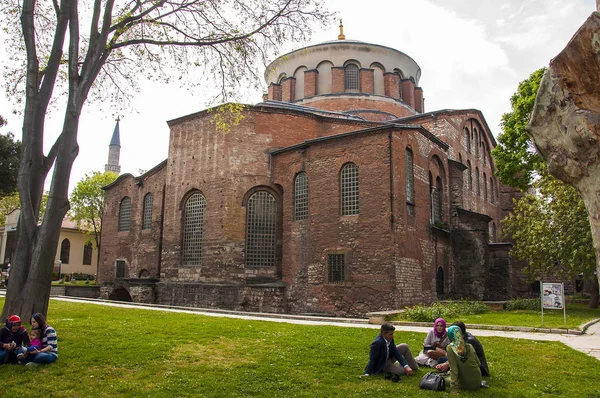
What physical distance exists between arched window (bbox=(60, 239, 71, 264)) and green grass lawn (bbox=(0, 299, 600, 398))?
138ft

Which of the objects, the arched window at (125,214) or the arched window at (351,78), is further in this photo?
the arched window at (351,78)

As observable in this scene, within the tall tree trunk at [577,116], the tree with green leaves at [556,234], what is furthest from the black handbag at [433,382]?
the tree with green leaves at [556,234]

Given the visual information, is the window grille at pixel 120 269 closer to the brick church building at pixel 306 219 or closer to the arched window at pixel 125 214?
the brick church building at pixel 306 219

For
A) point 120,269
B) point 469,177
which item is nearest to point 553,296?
point 469,177

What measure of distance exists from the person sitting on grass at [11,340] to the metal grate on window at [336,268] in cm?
1272

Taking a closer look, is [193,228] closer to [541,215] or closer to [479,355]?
[541,215]

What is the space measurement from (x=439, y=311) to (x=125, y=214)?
68.9ft

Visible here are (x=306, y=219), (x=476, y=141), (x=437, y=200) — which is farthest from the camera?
(x=476, y=141)

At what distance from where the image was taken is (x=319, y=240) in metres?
20.3

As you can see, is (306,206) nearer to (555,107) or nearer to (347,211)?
(347,211)

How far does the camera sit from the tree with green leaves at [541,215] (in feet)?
60.2

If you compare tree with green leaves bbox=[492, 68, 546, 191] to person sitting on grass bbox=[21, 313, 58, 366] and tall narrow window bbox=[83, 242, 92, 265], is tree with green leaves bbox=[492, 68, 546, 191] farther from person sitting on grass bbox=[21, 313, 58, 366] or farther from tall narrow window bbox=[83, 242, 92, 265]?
tall narrow window bbox=[83, 242, 92, 265]

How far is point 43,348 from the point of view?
26.2 ft

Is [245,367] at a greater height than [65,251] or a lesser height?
lesser
